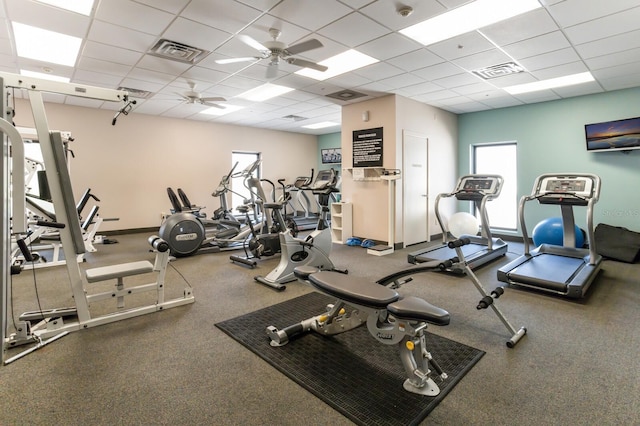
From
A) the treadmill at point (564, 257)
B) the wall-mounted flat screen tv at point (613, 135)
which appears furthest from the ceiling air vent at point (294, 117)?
the wall-mounted flat screen tv at point (613, 135)

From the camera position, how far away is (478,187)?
210 inches

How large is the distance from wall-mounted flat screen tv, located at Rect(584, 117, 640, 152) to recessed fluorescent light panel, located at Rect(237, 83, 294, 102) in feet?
17.6

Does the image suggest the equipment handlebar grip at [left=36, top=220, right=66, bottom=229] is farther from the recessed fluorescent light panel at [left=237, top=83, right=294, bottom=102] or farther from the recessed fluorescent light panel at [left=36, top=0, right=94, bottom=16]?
the recessed fluorescent light panel at [left=237, top=83, right=294, bottom=102]

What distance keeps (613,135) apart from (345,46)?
4977mm

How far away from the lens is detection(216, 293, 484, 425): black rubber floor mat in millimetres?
1784

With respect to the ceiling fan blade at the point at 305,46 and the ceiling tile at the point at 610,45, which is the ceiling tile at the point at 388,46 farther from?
the ceiling tile at the point at 610,45

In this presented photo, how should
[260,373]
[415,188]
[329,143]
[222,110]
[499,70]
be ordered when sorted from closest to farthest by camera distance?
[260,373], [499,70], [415,188], [222,110], [329,143]

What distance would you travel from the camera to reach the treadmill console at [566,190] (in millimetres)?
4250

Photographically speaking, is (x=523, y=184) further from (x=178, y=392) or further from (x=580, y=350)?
(x=178, y=392)

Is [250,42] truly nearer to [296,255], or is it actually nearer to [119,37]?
[119,37]

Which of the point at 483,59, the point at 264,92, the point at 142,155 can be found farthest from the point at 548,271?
the point at 142,155

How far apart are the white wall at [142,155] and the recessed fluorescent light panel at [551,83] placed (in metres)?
6.59

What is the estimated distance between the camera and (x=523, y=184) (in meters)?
6.71

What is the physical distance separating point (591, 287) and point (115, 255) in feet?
22.4
